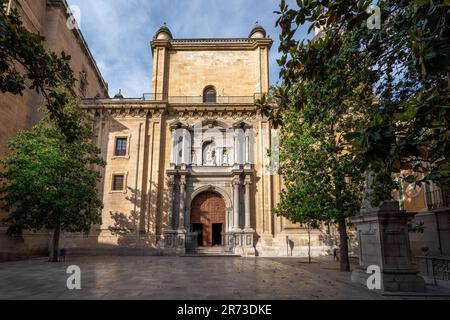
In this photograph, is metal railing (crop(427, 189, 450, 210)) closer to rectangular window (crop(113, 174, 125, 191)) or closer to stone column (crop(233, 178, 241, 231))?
stone column (crop(233, 178, 241, 231))

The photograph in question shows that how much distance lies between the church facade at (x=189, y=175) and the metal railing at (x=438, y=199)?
795 cm

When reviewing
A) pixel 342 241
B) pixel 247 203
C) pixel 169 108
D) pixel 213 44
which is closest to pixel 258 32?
pixel 213 44

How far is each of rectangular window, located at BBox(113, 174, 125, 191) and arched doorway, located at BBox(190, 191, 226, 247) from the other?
5361 millimetres

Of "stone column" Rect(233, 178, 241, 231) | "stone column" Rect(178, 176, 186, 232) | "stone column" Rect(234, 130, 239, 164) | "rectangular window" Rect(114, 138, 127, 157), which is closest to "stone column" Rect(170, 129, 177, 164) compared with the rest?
"stone column" Rect(178, 176, 186, 232)

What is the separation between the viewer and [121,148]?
74.5 feet

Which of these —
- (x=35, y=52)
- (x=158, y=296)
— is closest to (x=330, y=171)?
(x=158, y=296)

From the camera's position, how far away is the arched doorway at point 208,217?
2185 cm

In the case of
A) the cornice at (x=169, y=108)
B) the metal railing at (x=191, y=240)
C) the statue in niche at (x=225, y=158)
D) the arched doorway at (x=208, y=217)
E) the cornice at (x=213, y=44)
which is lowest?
the metal railing at (x=191, y=240)

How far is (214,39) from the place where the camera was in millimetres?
26672

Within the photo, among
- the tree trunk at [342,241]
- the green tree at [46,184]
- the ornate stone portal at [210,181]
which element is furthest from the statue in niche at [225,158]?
the tree trunk at [342,241]

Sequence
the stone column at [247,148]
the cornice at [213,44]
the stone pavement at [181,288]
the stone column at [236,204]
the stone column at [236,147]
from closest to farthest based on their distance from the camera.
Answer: the stone pavement at [181,288]
the stone column at [236,204]
the stone column at [247,148]
the stone column at [236,147]
the cornice at [213,44]

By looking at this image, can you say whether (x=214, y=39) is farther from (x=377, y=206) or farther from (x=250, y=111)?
(x=377, y=206)

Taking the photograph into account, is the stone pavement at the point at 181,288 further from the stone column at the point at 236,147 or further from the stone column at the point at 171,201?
the stone column at the point at 236,147

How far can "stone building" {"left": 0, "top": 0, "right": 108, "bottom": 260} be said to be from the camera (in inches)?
651
